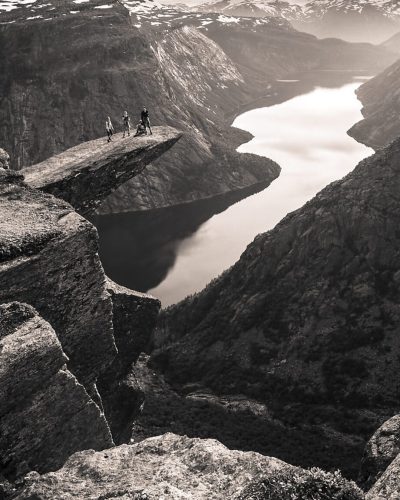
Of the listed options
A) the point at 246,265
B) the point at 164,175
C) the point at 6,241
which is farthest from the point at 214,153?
the point at 6,241

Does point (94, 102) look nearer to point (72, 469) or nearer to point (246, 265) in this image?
point (246, 265)

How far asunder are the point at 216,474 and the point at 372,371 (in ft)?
138

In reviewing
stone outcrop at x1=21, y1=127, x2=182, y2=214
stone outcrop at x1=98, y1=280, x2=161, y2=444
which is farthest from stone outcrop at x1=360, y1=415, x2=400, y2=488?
stone outcrop at x1=21, y1=127, x2=182, y2=214

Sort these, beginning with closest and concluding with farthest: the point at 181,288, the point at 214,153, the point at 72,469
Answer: the point at 72,469
the point at 181,288
the point at 214,153

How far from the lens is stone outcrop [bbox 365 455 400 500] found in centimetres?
2194

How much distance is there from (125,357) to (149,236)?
7925 cm

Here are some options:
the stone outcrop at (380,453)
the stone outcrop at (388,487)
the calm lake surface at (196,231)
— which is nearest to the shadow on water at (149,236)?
the calm lake surface at (196,231)

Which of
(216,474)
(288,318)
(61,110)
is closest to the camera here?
(216,474)

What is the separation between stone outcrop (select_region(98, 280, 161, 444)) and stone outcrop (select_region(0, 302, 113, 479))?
1404 cm

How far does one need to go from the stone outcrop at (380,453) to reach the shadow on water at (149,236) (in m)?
66.4

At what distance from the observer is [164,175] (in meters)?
156

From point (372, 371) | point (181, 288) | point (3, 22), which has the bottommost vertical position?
point (181, 288)

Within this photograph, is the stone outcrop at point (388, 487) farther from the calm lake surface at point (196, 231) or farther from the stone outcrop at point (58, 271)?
the calm lake surface at point (196, 231)

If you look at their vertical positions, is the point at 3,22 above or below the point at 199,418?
above
